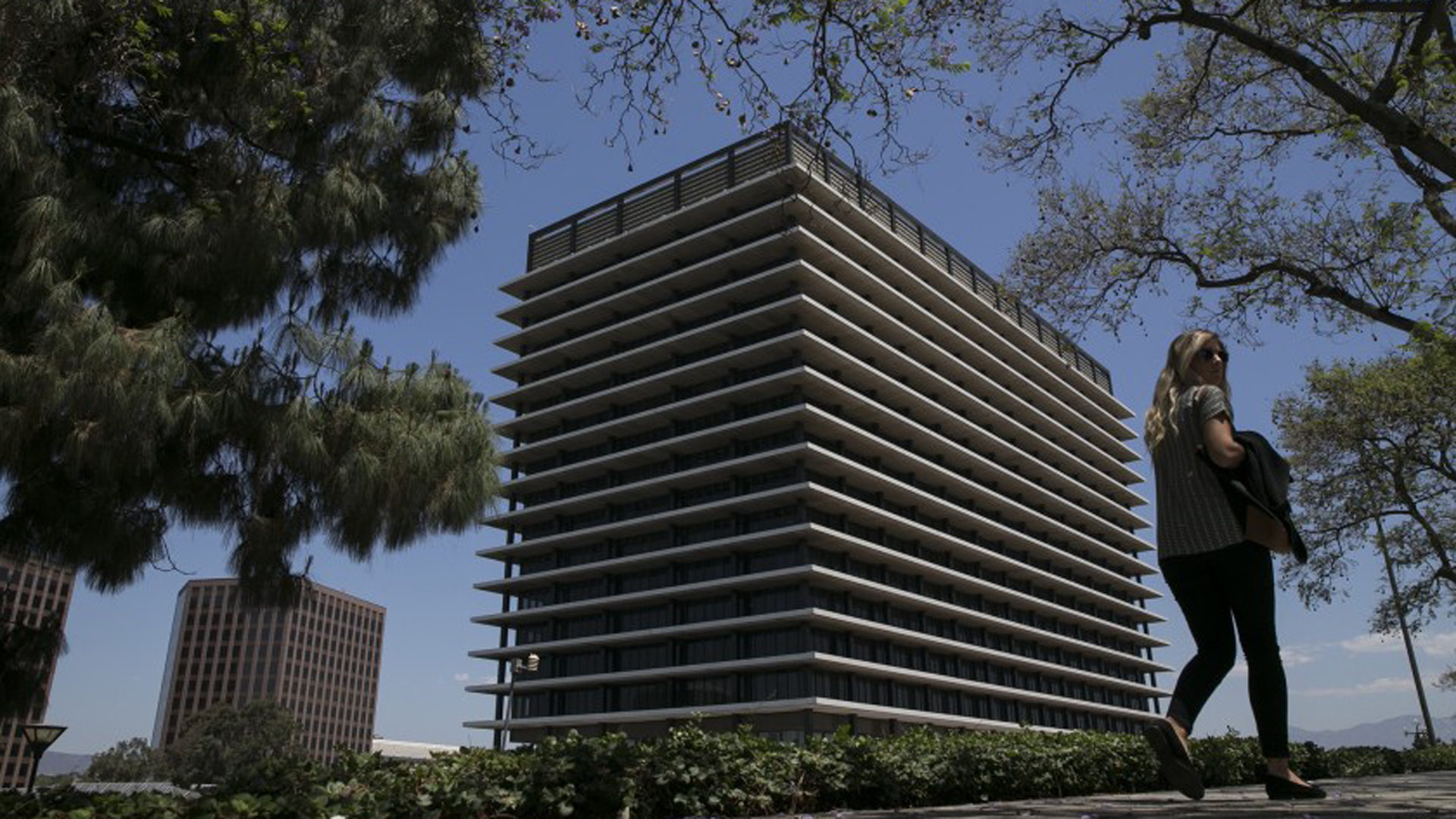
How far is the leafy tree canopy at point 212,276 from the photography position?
711 cm

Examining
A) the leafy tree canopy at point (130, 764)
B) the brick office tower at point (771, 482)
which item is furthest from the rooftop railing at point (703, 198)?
the leafy tree canopy at point (130, 764)

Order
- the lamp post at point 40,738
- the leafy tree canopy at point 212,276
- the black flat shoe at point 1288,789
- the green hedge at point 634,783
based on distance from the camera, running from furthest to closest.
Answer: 1. the lamp post at point 40,738
2. the leafy tree canopy at point 212,276
3. the green hedge at point 634,783
4. the black flat shoe at point 1288,789

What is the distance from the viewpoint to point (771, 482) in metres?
54.1

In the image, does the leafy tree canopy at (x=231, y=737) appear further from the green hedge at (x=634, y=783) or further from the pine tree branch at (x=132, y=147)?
the pine tree branch at (x=132, y=147)

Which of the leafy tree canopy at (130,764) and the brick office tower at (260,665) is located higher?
the brick office tower at (260,665)

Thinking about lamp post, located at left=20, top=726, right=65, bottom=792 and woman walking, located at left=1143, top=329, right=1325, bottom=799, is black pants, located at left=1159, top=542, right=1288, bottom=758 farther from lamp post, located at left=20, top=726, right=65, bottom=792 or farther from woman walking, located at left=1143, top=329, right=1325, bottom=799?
lamp post, located at left=20, top=726, right=65, bottom=792

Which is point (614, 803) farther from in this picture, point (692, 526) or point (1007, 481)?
point (1007, 481)

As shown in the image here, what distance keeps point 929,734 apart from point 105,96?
11.1 m

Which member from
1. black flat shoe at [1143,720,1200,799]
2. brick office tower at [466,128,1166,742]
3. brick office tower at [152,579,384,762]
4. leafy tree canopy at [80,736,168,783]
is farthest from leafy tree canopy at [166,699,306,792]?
black flat shoe at [1143,720,1200,799]

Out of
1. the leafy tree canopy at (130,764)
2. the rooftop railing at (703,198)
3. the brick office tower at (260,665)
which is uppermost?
the rooftop railing at (703,198)

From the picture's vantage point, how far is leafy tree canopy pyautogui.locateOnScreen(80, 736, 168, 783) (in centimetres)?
10050

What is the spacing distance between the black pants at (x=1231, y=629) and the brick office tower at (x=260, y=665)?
508 feet

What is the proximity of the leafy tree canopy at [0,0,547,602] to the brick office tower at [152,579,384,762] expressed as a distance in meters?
148

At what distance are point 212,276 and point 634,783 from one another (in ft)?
19.0
